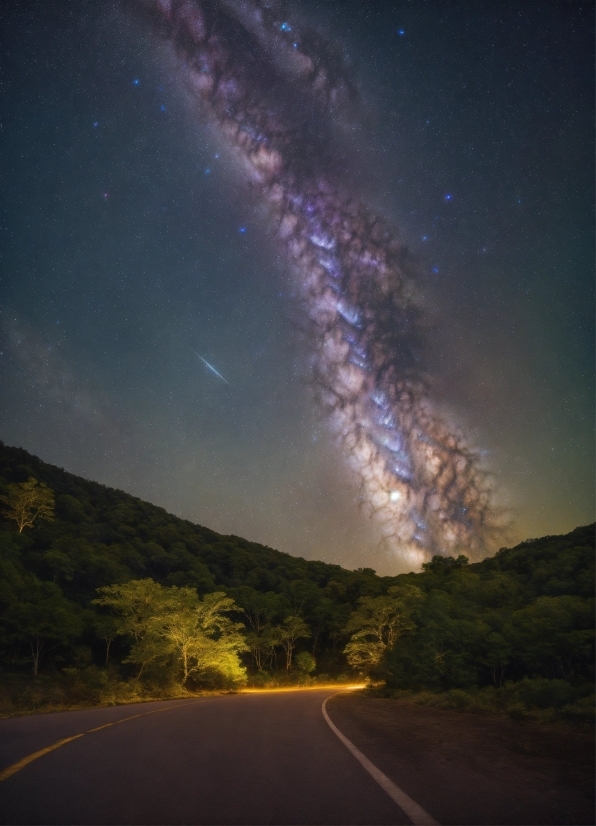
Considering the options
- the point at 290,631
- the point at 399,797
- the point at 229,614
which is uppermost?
the point at 399,797

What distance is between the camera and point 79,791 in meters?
5.34

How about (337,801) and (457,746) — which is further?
(457,746)

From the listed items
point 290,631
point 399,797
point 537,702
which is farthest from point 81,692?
point 290,631

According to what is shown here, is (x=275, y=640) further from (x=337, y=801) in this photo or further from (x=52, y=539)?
(x=337, y=801)

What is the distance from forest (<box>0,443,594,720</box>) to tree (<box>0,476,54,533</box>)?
0.79 feet

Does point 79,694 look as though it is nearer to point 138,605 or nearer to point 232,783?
point 138,605

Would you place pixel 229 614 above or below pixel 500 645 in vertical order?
below

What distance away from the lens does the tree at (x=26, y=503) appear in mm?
65750

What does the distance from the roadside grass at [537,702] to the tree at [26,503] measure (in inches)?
2326

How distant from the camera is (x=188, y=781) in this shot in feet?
19.3

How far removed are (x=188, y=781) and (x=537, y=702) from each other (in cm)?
1182

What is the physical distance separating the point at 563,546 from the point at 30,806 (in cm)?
5359

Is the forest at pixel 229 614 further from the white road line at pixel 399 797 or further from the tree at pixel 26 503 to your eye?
the white road line at pixel 399 797

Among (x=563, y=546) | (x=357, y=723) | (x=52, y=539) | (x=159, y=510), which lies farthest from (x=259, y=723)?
(x=159, y=510)
